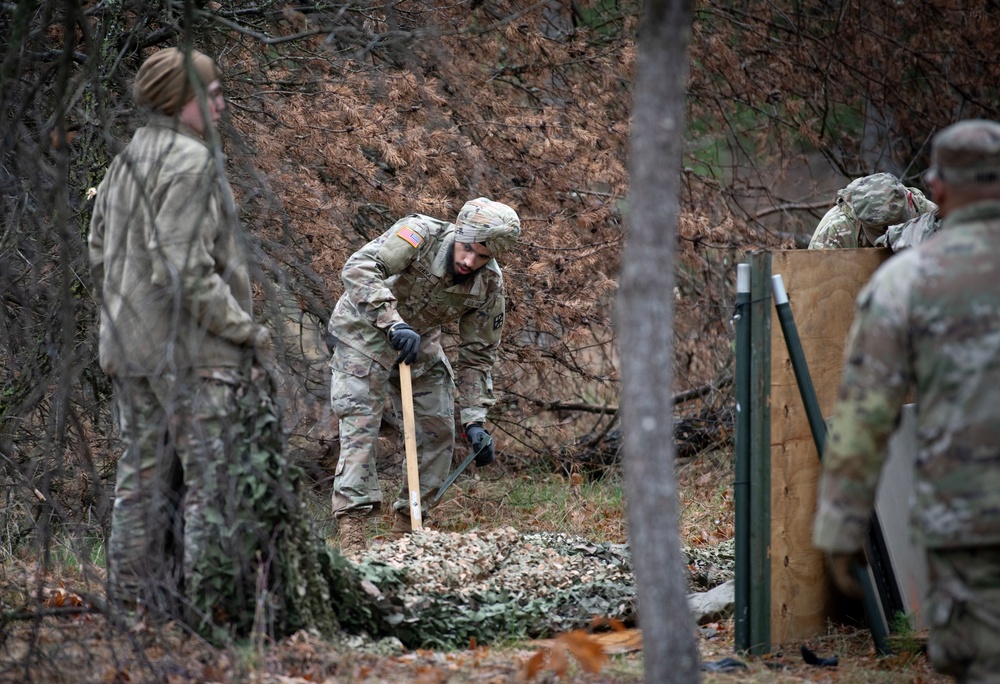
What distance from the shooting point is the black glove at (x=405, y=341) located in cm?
609

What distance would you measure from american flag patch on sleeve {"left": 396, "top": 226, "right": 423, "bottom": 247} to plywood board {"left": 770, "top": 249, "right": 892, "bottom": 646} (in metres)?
2.68

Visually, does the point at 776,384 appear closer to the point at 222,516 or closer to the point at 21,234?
the point at 222,516

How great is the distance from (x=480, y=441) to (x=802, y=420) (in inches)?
104

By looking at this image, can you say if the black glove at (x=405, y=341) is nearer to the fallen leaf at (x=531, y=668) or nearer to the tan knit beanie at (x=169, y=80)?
the tan knit beanie at (x=169, y=80)

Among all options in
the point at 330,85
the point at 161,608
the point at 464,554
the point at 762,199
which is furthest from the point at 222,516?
the point at 762,199

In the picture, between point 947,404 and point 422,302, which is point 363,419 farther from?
point 947,404

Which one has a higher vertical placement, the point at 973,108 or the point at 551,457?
the point at 973,108

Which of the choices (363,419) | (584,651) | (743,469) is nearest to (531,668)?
(584,651)

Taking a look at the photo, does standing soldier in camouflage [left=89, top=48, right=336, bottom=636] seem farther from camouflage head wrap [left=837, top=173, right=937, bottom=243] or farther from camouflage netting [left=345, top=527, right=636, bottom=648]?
camouflage head wrap [left=837, top=173, right=937, bottom=243]

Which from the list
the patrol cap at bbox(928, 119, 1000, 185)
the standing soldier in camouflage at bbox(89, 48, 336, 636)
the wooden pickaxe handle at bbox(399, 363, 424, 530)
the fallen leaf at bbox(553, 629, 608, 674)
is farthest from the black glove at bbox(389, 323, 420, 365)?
the patrol cap at bbox(928, 119, 1000, 185)

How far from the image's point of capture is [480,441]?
6605 mm

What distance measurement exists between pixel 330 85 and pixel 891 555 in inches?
212

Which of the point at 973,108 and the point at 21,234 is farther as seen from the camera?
the point at 973,108

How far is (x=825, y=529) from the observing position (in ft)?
8.73
